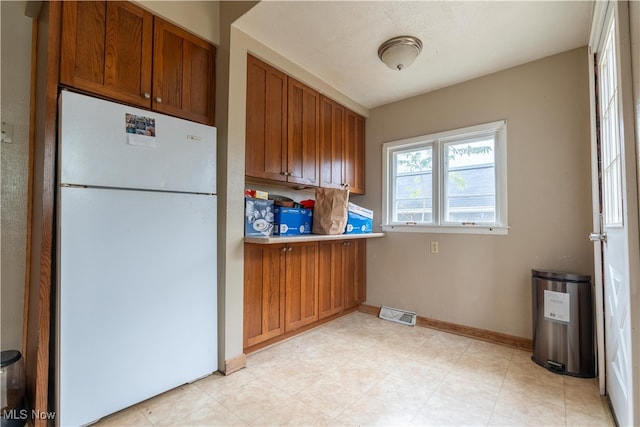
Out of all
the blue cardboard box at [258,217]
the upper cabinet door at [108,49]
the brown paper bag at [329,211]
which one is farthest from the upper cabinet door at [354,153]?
the upper cabinet door at [108,49]

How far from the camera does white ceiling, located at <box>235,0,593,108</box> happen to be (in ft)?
6.11

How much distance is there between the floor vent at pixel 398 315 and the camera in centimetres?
300

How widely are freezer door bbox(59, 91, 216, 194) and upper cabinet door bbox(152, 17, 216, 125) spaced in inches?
6.0

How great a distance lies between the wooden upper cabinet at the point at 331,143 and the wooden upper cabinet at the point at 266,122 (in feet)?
1.71

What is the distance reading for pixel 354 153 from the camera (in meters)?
3.37

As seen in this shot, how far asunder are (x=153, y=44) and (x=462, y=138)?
104 inches

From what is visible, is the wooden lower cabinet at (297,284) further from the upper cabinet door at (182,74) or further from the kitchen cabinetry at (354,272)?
the upper cabinet door at (182,74)

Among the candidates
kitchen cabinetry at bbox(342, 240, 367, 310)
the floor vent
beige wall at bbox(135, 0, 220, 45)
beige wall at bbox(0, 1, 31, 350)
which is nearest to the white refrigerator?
beige wall at bbox(0, 1, 31, 350)

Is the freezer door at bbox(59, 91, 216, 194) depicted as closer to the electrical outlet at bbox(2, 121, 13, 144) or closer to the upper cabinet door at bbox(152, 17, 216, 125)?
the upper cabinet door at bbox(152, 17, 216, 125)

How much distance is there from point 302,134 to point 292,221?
2.73 feet

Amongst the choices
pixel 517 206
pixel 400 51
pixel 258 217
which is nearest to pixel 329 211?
pixel 258 217

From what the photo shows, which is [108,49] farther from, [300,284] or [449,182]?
[449,182]

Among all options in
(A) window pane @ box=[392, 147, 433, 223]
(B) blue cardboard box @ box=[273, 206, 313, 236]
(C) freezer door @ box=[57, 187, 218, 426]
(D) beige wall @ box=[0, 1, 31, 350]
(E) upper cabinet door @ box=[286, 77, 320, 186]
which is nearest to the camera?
(C) freezer door @ box=[57, 187, 218, 426]

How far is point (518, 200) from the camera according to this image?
98.2 inches
